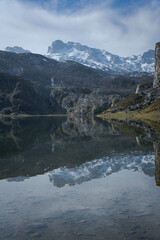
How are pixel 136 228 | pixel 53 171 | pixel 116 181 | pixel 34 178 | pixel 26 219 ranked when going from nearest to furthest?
pixel 136 228
pixel 26 219
pixel 116 181
pixel 34 178
pixel 53 171

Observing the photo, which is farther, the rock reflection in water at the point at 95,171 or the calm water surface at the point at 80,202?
the rock reflection in water at the point at 95,171

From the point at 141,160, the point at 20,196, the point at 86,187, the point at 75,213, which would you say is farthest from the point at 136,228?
the point at 141,160

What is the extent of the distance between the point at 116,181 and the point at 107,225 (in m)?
10.8

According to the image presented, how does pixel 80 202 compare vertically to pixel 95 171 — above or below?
above

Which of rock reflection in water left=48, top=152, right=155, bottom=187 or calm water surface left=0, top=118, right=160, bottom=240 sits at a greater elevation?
calm water surface left=0, top=118, right=160, bottom=240

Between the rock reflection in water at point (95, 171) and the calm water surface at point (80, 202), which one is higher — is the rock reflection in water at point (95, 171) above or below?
below

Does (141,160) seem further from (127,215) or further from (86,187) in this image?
(127,215)

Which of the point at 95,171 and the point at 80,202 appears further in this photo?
the point at 95,171

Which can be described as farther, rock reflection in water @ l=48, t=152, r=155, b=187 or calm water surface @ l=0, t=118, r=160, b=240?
rock reflection in water @ l=48, t=152, r=155, b=187

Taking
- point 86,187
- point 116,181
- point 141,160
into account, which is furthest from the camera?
point 141,160

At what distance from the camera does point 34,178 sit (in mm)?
27547

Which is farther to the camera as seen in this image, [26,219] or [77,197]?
[77,197]

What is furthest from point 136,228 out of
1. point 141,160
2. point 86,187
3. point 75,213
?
point 141,160

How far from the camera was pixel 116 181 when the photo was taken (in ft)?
82.1
